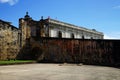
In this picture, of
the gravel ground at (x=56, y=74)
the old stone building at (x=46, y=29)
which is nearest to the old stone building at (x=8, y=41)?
the old stone building at (x=46, y=29)

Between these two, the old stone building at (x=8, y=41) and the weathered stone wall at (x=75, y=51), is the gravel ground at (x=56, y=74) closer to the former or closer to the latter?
the weathered stone wall at (x=75, y=51)

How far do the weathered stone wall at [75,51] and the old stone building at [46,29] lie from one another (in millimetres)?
1714

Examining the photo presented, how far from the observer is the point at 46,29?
32219 mm

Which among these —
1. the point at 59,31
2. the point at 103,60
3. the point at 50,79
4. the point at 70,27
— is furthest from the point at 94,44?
the point at 70,27

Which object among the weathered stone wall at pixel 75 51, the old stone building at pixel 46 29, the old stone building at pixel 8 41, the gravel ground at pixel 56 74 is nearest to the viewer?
the gravel ground at pixel 56 74

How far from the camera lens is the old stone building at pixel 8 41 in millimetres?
22641

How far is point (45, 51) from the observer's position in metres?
25.6

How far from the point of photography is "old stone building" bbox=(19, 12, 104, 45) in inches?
1055

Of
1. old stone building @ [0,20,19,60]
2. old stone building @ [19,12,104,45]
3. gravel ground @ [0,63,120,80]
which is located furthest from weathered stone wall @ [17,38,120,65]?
gravel ground @ [0,63,120,80]

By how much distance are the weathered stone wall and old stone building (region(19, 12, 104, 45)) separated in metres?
1.71

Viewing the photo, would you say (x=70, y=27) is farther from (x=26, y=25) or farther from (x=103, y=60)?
(x=103, y=60)

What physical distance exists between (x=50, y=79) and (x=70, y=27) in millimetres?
30852

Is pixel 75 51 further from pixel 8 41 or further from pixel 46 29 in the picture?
pixel 46 29

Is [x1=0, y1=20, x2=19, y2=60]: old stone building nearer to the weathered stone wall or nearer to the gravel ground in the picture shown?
the weathered stone wall
